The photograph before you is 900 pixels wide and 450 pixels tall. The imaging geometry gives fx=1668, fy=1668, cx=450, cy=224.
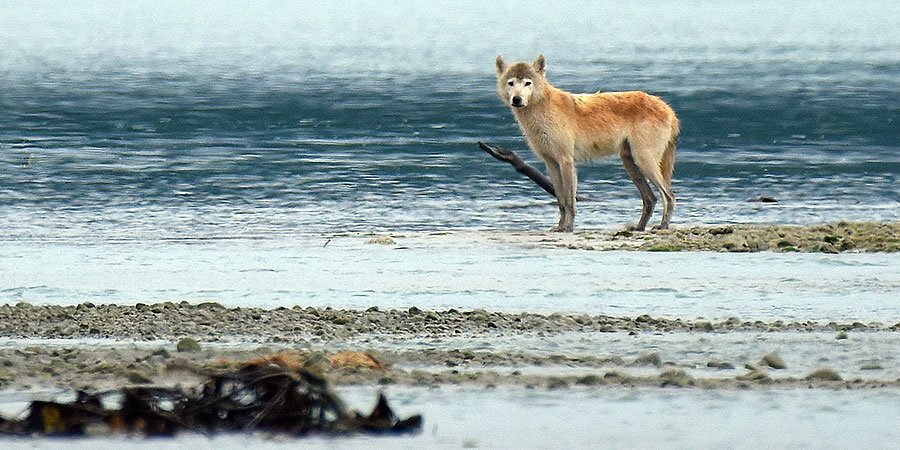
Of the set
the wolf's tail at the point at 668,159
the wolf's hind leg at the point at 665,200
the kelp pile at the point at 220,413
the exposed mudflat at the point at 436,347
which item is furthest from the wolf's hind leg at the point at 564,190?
the kelp pile at the point at 220,413

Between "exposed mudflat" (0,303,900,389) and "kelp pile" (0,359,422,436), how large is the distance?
61cm

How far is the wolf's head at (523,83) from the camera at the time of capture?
1406cm

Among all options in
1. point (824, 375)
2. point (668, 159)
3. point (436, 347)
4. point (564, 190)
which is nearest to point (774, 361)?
point (824, 375)

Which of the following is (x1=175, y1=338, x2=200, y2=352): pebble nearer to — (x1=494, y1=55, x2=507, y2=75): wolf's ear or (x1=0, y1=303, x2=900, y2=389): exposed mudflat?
(x1=0, y1=303, x2=900, y2=389): exposed mudflat

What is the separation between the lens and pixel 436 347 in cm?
769

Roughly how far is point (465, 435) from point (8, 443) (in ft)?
5.19

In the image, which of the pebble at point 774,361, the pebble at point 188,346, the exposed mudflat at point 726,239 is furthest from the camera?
the exposed mudflat at point 726,239

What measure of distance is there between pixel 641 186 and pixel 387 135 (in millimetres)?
10871

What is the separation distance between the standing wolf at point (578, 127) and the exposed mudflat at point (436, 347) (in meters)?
5.68

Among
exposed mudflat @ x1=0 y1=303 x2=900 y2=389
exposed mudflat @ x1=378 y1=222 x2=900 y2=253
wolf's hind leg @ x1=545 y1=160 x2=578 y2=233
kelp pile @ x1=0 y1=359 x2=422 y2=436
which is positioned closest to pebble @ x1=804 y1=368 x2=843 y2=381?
exposed mudflat @ x1=0 y1=303 x2=900 y2=389

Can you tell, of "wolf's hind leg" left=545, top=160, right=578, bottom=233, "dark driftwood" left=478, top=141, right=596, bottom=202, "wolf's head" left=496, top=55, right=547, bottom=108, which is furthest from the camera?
"dark driftwood" left=478, top=141, right=596, bottom=202

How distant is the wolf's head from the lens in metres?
14.1

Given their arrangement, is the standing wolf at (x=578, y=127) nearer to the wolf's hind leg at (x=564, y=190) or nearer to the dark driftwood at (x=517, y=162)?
the wolf's hind leg at (x=564, y=190)

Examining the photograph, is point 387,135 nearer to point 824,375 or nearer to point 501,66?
point 501,66
